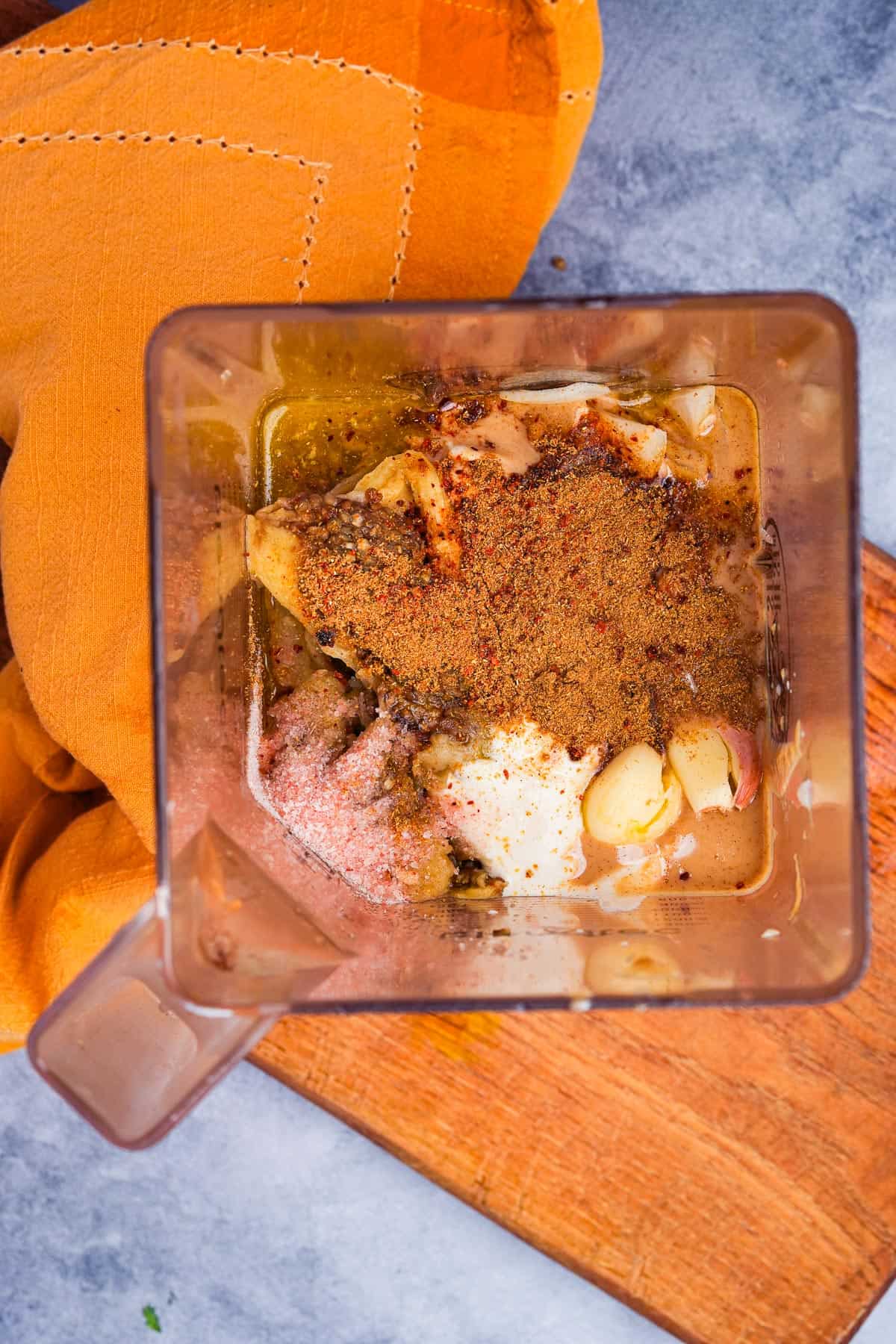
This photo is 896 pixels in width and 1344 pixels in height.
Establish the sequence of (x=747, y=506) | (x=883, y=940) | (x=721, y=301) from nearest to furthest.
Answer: (x=721, y=301) < (x=747, y=506) < (x=883, y=940)

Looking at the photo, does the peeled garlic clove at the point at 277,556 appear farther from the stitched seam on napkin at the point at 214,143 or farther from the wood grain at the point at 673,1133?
the wood grain at the point at 673,1133

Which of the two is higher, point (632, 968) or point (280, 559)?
point (280, 559)

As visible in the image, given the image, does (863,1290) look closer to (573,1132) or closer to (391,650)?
(573,1132)

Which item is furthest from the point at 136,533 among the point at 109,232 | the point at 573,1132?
the point at 573,1132

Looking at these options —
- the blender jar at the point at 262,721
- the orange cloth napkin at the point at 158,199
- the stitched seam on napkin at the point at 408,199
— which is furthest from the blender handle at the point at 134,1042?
the stitched seam on napkin at the point at 408,199

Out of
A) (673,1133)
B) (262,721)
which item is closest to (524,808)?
(262,721)

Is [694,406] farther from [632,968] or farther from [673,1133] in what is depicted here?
[673,1133]

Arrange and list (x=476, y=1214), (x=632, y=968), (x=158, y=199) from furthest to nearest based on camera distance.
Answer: (x=476, y=1214) < (x=158, y=199) < (x=632, y=968)
